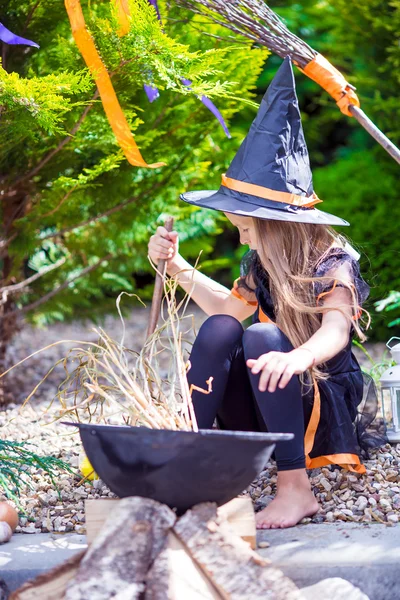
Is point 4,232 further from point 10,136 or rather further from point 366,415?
point 366,415

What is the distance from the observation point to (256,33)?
2.32 m

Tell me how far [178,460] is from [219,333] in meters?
0.54

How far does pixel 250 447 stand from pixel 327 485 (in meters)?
0.69

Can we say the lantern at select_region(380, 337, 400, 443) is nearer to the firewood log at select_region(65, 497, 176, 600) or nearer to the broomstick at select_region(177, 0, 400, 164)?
the broomstick at select_region(177, 0, 400, 164)

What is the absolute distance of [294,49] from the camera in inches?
88.6

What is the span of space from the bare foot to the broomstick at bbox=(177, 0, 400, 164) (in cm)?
93

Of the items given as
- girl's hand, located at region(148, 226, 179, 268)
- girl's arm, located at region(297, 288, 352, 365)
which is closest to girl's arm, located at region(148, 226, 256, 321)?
girl's hand, located at region(148, 226, 179, 268)

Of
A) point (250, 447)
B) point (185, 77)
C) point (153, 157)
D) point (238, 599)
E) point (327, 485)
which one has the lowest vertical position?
point (327, 485)

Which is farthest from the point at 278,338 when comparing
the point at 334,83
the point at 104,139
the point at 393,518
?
the point at 104,139

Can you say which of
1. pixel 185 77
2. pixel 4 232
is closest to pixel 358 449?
pixel 185 77

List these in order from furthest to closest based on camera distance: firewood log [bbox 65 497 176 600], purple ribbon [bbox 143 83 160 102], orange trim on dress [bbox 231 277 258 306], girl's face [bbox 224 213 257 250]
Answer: purple ribbon [bbox 143 83 160 102]
orange trim on dress [bbox 231 277 258 306]
girl's face [bbox 224 213 257 250]
firewood log [bbox 65 497 176 600]

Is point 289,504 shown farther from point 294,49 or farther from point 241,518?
point 294,49

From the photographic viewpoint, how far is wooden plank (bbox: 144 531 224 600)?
1447 mm

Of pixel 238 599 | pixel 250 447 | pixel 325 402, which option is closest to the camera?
pixel 238 599
